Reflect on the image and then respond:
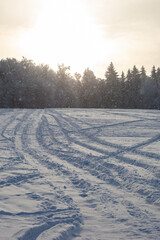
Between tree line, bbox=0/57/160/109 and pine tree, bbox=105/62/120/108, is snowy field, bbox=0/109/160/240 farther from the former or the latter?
pine tree, bbox=105/62/120/108

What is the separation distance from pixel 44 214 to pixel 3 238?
2.09ft

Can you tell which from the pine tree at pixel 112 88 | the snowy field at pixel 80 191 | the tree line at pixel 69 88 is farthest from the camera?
→ the pine tree at pixel 112 88

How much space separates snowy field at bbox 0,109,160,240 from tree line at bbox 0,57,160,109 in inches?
1268

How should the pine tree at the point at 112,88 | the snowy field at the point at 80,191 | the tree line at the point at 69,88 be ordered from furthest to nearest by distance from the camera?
1. the pine tree at the point at 112,88
2. the tree line at the point at 69,88
3. the snowy field at the point at 80,191

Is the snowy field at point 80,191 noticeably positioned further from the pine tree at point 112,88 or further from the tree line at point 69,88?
the pine tree at point 112,88

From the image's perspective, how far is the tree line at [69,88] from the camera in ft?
124

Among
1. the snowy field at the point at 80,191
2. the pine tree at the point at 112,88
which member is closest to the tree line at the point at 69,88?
the pine tree at the point at 112,88

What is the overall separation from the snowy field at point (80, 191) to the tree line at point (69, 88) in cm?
3220

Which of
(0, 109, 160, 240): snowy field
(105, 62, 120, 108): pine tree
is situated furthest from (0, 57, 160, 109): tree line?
(0, 109, 160, 240): snowy field

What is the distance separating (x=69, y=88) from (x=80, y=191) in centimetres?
4288

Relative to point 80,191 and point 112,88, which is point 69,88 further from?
point 80,191

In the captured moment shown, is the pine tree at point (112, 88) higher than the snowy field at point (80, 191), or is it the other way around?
the pine tree at point (112, 88)

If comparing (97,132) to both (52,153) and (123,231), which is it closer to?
(52,153)

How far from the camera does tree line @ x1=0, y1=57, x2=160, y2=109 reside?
37.9 meters
